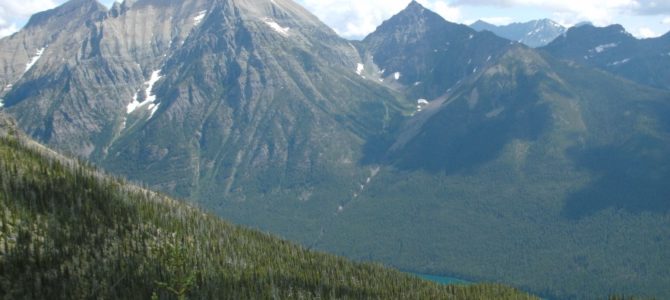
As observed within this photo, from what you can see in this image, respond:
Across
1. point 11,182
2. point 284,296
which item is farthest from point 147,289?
point 11,182

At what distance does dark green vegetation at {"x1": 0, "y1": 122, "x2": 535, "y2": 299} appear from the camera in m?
120

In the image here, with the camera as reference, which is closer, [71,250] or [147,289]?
[147,289]

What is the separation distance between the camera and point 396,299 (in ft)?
478

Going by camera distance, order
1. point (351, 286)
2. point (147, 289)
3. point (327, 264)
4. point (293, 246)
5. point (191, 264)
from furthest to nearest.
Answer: point (293, 246), point (327, 264), point (351, 286), point (191, 264), point (147, 289)

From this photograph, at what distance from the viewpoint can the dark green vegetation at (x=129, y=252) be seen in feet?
395

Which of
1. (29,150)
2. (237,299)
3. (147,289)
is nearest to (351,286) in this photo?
(237,299)

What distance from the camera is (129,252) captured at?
451 feet

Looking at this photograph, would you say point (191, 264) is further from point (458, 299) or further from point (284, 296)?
point (458, 299)

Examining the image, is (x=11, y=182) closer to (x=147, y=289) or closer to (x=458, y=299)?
(x=147, y=289)

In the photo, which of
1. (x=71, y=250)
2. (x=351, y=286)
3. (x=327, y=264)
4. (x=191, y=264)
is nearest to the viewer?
(x=71, y=250)

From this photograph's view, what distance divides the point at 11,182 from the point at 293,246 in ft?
230

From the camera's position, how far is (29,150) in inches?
6944

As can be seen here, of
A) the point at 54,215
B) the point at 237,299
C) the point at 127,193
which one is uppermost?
the point at 127,193

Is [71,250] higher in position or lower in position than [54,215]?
lower
